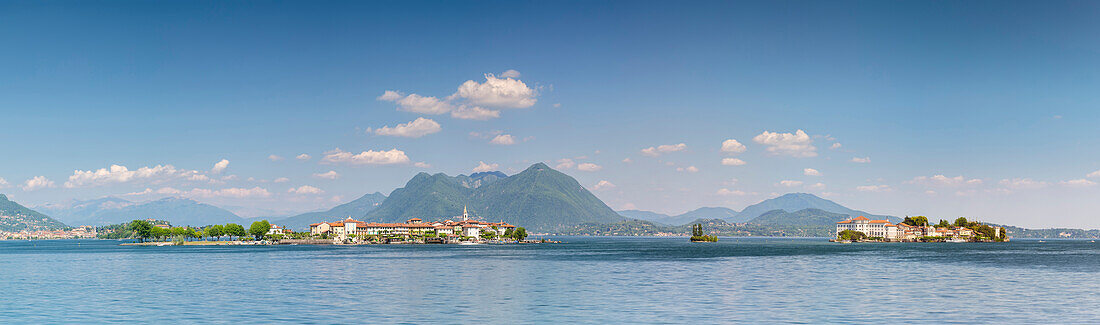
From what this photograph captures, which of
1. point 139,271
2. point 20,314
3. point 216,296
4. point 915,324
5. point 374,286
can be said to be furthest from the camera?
point 139,271

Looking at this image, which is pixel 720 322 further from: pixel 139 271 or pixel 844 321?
pixel 139 271

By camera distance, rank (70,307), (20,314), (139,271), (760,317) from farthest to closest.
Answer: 1. (139,271)
2. (70,307)
3. (20,314)
4. (760,317)

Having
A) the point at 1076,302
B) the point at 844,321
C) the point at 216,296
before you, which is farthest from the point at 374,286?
the point at 1076,302

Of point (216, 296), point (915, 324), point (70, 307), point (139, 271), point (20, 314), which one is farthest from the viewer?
point (139, 271)

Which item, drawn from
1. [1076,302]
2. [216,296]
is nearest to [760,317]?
[1076,302]

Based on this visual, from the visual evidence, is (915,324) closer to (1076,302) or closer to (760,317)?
(760,317)

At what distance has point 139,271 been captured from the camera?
85312 millimetres

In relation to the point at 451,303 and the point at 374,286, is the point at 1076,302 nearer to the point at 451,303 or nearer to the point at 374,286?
the point at 451,303

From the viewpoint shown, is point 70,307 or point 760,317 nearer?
point 760,317

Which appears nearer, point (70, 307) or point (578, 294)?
point (70, 307)

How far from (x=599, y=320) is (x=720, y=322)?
6225 mm

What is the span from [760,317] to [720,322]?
3.17 metres

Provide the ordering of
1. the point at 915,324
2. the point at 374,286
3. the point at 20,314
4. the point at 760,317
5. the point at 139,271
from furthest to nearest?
1. the point at 139,271
2. the point at 374,286
3. the point at 20,314
4. the point at 760,317
5. the point at 915,324

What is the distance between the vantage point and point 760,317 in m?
39.7
